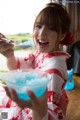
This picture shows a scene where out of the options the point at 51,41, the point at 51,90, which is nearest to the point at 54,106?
the point at 51,90

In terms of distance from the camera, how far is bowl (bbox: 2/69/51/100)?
675 millimetres

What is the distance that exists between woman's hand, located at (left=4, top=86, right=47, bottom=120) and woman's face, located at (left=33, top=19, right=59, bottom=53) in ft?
1.13

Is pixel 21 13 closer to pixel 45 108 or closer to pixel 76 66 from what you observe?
pixel 76 66

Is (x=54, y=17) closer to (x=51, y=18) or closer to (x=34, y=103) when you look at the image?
(x=51, y=18)

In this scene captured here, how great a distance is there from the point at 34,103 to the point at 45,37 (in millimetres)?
383

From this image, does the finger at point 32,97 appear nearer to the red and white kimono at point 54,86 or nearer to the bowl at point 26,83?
the bowl at point 26,83

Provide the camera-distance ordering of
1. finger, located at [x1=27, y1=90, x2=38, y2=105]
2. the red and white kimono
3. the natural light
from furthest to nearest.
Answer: the natural light < the red and white kimono < finger, located at [x1=27, y1=90, x2=38, y2=105]

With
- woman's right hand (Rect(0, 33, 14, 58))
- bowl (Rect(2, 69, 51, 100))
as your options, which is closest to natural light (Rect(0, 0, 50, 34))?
woman's right hand (Rect(0, 33, 14, 58))

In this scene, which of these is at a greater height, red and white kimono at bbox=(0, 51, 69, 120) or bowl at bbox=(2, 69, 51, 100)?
bowl at bbox=(2, 69, 51, 100)

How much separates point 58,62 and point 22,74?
0.89 feet

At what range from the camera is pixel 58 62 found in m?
0.98

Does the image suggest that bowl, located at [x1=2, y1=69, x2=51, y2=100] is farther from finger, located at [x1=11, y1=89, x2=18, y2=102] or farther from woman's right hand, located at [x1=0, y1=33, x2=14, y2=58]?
woman's right hand, located at [x1=0, y1=33, x2=14, y2=58]

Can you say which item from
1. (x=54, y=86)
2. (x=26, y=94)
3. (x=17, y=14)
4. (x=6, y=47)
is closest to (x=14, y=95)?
(x=26, y=94)

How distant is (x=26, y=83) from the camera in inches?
27.0
